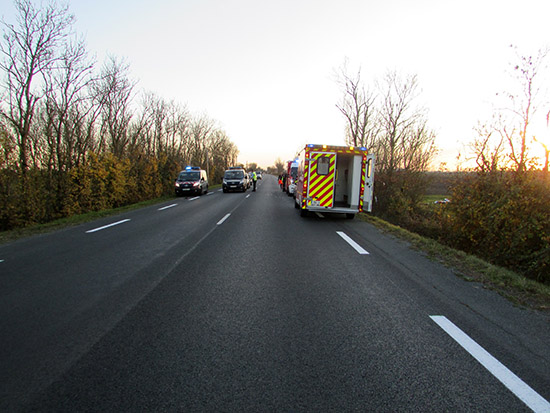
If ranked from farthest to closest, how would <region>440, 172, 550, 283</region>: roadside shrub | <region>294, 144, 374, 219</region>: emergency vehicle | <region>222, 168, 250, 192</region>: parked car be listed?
<region>222, 168, 250, 192</region>: parked car → <region>294, 144, 374, 219</region>: emergency vehicle → <region>440, 172, 550, 283</region>: roadside shrub

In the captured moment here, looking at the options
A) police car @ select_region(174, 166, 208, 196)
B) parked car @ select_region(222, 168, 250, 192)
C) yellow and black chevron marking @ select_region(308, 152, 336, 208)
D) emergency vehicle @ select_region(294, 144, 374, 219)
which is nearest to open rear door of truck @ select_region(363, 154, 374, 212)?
emergency vehicle @ select_region(294, 144, 374, 219)

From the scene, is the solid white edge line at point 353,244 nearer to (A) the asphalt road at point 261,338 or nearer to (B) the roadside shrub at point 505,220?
(A) the asphalt road at point 261,338

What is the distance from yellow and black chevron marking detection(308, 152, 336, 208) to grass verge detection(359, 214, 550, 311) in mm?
4549

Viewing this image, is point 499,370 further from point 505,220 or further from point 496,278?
point 505,220

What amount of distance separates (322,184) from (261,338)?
30.1 feet

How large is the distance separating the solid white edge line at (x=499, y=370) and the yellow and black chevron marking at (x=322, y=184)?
8553 mm

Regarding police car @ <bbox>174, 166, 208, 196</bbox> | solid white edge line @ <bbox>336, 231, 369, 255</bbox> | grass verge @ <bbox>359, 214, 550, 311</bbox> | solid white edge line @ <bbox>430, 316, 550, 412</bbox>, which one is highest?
police car @ <bbox>174, 166, 208, 196</bbox>

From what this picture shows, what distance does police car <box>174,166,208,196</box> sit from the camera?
24938 millimetres

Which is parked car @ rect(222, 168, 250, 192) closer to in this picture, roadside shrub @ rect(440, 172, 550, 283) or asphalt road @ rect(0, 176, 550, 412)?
roadside shrub @ rect(440, 172, 550, 283)

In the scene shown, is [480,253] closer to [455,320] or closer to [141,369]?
[455,320]

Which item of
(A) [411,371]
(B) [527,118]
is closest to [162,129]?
(B) [527,118]

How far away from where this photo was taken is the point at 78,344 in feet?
10.0

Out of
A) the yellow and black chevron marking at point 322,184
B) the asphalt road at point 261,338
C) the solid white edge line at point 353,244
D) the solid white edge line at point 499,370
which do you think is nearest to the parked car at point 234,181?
the yellow and black chevron marking at point 322,184

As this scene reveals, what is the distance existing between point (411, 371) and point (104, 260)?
18.7 ft
